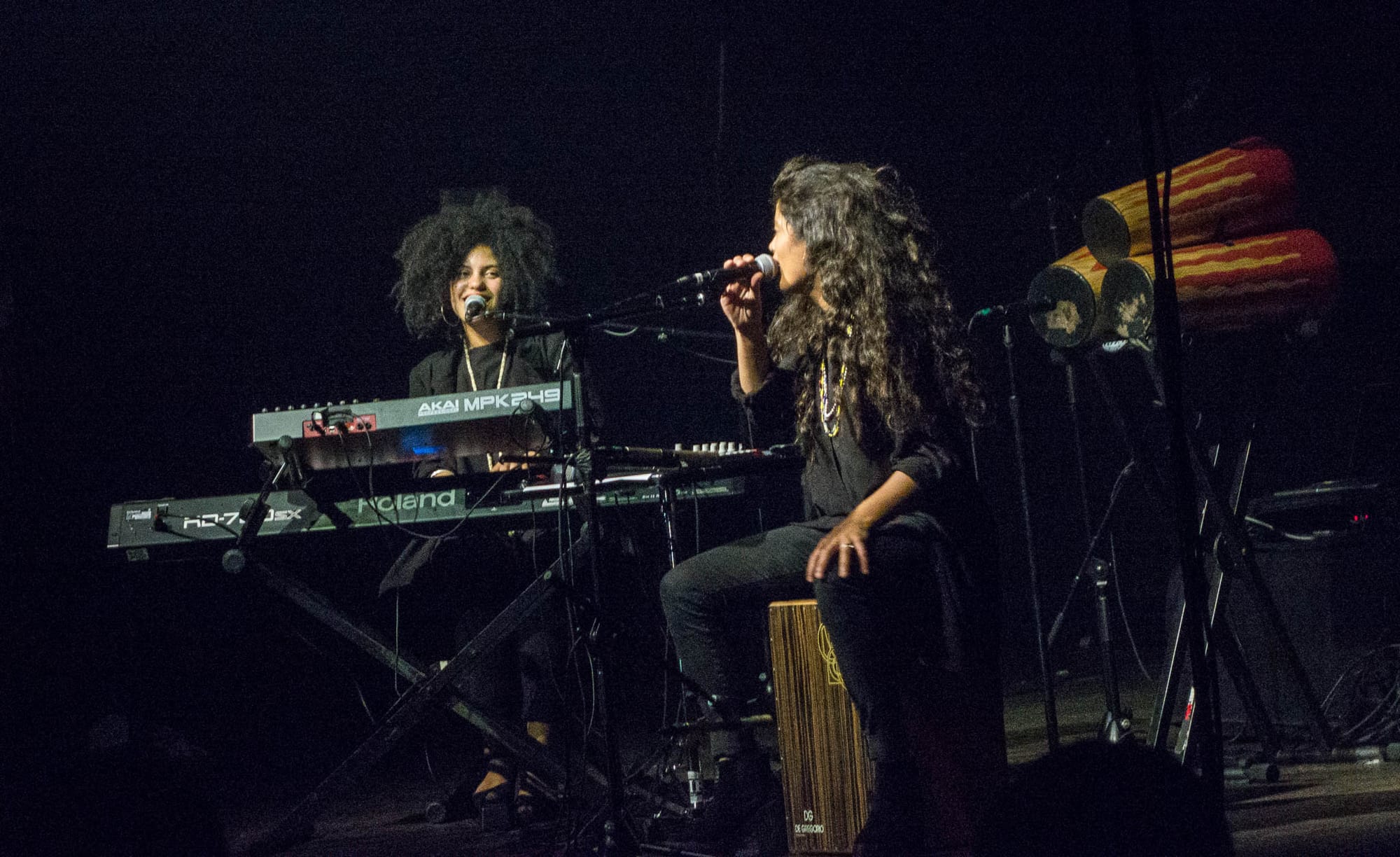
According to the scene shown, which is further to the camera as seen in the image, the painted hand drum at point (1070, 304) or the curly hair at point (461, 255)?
the curly hair at point (461, 255)

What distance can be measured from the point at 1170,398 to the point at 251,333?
13.4 feet

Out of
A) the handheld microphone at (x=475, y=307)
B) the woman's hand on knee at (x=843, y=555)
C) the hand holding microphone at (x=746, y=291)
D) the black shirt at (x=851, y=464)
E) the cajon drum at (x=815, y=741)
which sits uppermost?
the handheld microphone at (x=475, y=307)

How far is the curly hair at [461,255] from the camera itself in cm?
447

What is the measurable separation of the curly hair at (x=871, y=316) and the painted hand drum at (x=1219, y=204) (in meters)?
0.71

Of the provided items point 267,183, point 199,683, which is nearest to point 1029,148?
point 267,183

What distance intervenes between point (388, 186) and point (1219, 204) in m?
3.47

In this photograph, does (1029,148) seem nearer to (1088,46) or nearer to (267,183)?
(1088,46)

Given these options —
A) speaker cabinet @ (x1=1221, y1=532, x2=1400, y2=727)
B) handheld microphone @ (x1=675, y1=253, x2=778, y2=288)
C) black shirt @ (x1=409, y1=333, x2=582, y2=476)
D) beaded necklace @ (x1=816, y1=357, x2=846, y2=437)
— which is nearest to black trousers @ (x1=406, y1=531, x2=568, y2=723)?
black shirt @ (x1=409, y1=333, x2=582, y2=476)

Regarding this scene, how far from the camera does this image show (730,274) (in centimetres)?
247

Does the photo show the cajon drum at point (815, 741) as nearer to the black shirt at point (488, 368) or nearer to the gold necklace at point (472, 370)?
the black shirt at point (488, 368)

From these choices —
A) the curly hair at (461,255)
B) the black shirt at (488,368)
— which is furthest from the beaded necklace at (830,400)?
the curly hair at (461,255)

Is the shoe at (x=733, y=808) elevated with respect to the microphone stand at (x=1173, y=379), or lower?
lower

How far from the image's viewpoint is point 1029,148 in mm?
5824

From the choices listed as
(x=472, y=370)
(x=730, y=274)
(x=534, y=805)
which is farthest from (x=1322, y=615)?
(x=472, y=370)
